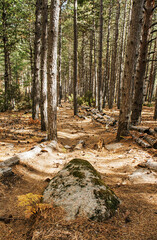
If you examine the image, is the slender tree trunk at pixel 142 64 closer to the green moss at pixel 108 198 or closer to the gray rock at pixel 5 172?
the green moss at pixel 108 198

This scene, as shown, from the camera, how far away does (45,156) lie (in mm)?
4477

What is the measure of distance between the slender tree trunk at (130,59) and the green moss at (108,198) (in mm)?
3686

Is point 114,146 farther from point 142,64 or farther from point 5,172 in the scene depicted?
point 142,64

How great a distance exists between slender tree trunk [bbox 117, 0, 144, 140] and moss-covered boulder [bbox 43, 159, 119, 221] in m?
3.40

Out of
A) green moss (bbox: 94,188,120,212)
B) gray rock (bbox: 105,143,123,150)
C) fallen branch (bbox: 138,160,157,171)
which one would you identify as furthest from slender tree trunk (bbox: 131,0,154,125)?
green moss (bbox: 94,188,120,212)

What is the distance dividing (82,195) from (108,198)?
0.40m

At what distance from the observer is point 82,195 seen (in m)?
2.02

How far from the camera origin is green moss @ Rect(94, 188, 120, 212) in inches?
77.7

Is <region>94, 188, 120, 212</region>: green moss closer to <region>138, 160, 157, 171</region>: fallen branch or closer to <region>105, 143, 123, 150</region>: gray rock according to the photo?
<region>138, 160, 157, 171</region>: fallen branch

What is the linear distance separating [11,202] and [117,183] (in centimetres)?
215

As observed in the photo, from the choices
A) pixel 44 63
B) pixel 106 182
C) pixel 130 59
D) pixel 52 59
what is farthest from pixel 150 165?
pixel 44 63

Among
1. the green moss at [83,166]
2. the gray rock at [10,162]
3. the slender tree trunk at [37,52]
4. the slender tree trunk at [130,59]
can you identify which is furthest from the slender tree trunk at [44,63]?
the green moss at [83,166]

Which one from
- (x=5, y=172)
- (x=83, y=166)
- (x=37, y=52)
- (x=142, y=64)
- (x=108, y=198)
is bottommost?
(x=5, y=172)

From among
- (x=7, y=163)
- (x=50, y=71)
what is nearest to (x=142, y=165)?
(x=7, y=163)
